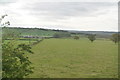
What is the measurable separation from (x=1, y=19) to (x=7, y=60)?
3.98 ft

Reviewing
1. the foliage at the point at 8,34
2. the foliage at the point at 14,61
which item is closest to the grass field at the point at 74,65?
the foliage at the point at 14,61

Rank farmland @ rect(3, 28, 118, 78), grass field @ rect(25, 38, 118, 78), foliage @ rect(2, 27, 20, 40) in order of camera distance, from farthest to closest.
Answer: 1. grass field @ rect(25, 38, 118, 78)
2. farmland @ rect(3, 28, 118, 78)
3. foliage @ rect(2, 27, 20, 40)

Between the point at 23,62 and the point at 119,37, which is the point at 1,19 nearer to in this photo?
the point at 23,62

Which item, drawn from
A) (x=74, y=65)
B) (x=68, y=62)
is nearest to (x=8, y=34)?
(x=74, y=65)

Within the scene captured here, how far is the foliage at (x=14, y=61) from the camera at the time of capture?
6539mm

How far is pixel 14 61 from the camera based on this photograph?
6.58 m

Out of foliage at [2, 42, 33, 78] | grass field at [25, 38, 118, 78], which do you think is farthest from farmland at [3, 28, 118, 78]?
foliage at [2, 42, 33, 78]

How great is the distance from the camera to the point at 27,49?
7270 mm

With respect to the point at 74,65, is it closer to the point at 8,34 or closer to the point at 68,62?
the point at 68,62

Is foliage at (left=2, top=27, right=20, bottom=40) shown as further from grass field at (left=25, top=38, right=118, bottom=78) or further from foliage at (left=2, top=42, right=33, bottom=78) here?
grass field at (left=25, top=38, right=118, bottom=78)

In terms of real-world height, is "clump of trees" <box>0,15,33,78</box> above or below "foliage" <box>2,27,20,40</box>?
below

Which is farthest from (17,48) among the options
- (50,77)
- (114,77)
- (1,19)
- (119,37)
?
(119,37)

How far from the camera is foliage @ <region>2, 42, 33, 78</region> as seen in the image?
21.5ft

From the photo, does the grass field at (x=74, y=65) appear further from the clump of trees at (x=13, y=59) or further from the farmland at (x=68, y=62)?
the clump of trees at (x=13, y=59)
